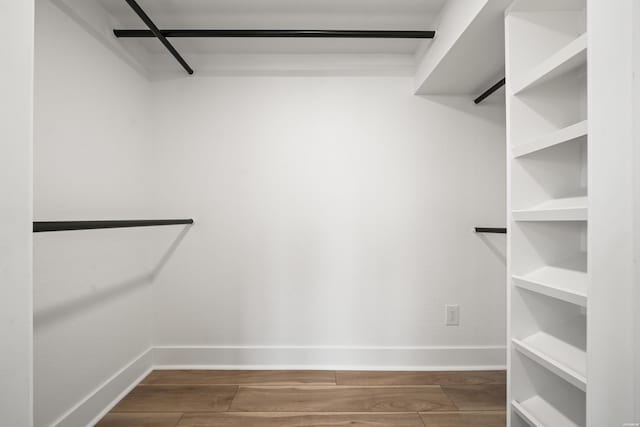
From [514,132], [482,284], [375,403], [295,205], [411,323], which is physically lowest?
[375,403]

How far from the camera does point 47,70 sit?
122cm

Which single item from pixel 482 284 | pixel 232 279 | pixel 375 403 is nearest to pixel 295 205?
pixel 232 279

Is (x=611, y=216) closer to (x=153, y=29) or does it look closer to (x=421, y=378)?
(x=421, y=378)

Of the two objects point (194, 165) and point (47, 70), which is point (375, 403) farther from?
point (47, 70)

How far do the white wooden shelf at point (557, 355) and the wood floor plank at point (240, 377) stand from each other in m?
1.09

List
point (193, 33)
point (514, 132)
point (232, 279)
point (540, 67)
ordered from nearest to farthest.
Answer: point (540, 67), point (514, 132), point (193, 33), point (232, 279)

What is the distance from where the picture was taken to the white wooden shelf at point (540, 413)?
3.26ft

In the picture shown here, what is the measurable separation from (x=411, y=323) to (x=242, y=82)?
6.21 feet

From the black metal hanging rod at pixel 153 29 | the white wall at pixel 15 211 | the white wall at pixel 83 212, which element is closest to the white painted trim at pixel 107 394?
the white wall at pixel 83 212

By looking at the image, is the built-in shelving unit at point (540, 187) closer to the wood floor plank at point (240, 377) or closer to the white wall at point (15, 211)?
the wood floor plank at point (240, 377)

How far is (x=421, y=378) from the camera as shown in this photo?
72.9 inches

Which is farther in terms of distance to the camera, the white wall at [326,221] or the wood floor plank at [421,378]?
the white wall at [326,221]

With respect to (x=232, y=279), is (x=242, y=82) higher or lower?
higher

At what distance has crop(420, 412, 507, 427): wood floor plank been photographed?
56.9 inches
